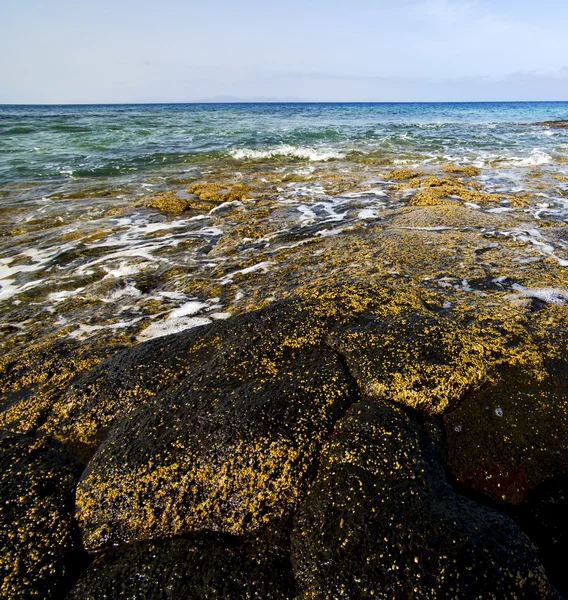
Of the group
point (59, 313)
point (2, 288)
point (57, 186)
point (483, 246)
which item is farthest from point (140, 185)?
point (483, 246)

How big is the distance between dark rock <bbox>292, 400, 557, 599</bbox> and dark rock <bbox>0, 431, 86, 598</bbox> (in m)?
1.14

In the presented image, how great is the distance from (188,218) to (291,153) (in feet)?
28.0

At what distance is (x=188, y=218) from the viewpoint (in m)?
7.06

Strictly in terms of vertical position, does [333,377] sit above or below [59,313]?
above

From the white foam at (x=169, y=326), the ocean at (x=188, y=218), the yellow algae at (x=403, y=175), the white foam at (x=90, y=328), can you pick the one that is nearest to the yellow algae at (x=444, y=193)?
the ocean at (x=188, y=218)

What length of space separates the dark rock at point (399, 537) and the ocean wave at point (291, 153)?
12.8 m

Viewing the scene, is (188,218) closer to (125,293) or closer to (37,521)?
(125,293)

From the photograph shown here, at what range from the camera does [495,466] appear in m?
2.03

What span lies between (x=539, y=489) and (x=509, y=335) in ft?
4.04

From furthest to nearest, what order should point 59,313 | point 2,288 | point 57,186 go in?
point 57,186, point 2,288, point 59,313

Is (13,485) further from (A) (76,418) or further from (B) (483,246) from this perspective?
(B) (483,246)

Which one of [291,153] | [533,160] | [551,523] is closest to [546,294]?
[551,523]

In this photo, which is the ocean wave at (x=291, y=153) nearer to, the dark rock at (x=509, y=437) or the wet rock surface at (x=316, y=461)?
the wet rock surface at (x=316, y=461)

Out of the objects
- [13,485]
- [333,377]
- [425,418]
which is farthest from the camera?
[333,377]
